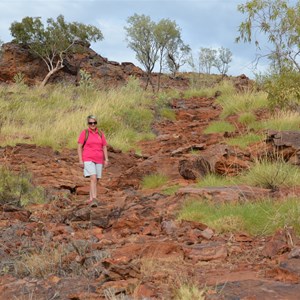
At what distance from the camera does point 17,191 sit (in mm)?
6922

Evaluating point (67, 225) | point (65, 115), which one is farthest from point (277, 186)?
point (65, 115)

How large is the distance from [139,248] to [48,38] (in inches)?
1147

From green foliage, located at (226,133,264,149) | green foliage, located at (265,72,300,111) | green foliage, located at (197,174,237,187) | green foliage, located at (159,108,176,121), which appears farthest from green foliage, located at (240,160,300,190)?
green foliage, located at (159,108,176,121)

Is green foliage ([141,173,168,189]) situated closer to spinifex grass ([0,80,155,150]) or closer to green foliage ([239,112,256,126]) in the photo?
spinifex grass ([0,80,155,150])

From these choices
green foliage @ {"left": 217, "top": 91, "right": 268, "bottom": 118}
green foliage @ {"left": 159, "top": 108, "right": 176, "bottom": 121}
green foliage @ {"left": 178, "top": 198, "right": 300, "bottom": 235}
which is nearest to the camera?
green foliage @ {"left": 178, "top": 198, "right": 300, "bottom": 235}

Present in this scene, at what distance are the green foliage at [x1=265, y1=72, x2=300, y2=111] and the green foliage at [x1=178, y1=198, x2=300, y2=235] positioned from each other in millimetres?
6363

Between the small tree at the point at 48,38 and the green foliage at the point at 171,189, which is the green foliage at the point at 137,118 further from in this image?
the small tree at the point at 48,38

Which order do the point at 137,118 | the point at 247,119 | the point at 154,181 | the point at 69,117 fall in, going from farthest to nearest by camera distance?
the point at 137,118
the point at 69,117
the point at 247,119
the point at 154,181

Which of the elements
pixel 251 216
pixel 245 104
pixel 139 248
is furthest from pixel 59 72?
pixel 139 248

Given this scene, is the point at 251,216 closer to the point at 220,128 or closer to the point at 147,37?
the point at 220,128

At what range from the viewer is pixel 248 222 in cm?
450

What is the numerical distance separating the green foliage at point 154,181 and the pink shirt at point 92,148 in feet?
2.86

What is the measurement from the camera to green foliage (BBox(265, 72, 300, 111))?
10.8 metres

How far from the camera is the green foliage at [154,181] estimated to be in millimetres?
7887
